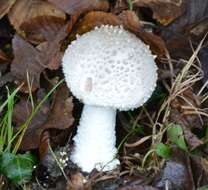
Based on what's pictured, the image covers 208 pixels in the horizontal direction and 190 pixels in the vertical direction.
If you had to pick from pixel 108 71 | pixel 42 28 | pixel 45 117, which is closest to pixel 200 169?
pixel 108 71

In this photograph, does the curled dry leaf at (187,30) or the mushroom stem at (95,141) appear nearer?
the mushroom stem at (95,141)

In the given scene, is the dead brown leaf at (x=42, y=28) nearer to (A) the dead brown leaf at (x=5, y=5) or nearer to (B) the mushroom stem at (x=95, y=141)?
(A) the dead brown leaf at (x=5, y=5)

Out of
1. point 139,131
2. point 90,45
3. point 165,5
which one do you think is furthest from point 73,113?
point 165,5

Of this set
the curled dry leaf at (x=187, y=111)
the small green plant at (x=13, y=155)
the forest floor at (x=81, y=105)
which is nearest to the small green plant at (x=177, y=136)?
the forest floor at (x=81, y=105)

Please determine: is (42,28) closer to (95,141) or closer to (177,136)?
(95,141)

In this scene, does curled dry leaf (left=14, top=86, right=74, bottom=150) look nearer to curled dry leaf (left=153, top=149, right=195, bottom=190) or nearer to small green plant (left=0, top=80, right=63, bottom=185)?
small green plant (left=0, top=80, right=63, bottom=185)
